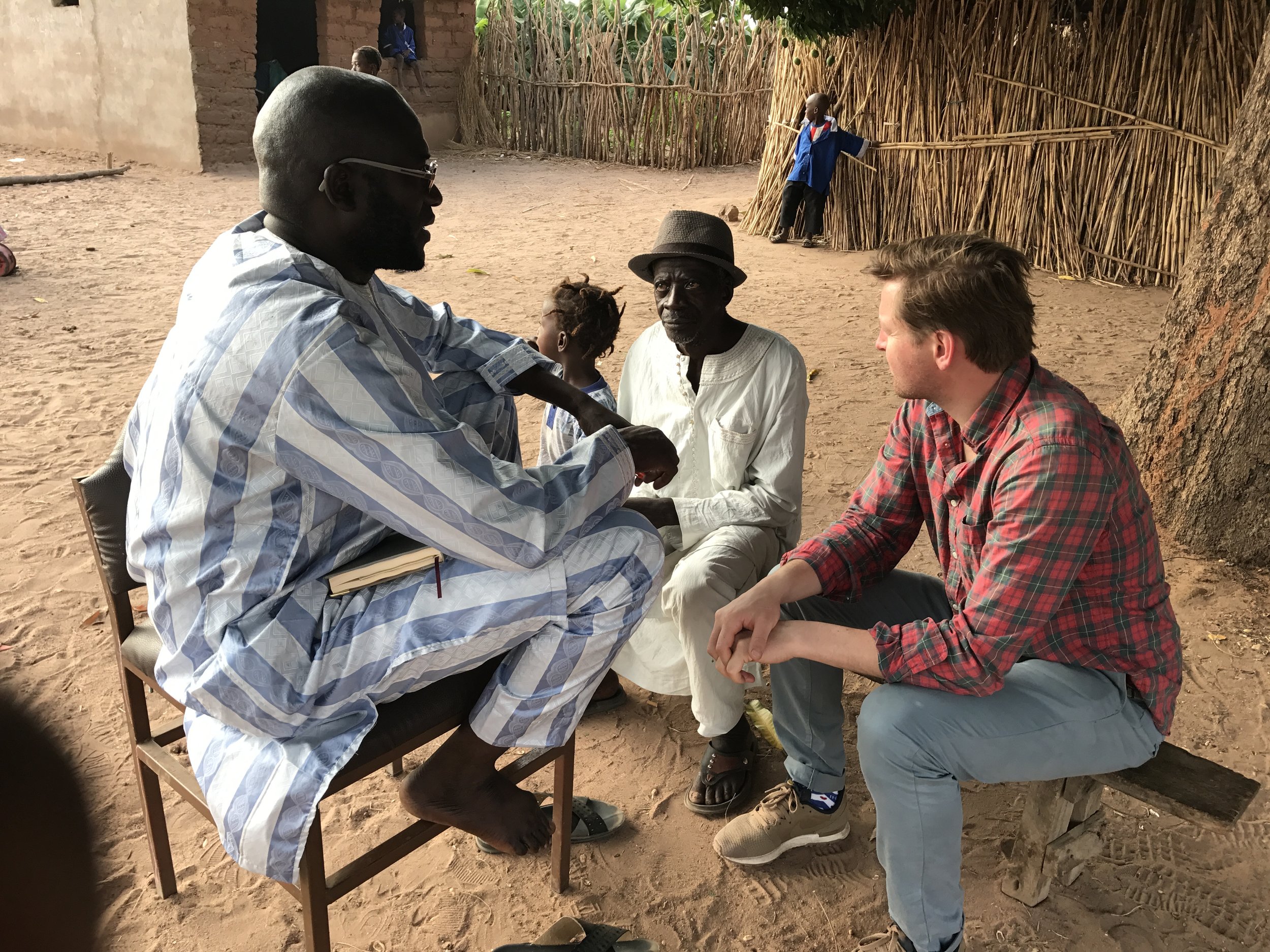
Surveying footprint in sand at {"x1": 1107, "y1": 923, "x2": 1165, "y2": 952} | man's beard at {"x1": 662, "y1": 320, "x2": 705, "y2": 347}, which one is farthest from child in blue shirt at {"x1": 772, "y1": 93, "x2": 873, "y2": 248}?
footprint in sand at {"x1": 1107, "y1": 923, "x2": 1165, "y2": 952}

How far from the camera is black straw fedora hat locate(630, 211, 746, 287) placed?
2941mm

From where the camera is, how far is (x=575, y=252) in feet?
31.0

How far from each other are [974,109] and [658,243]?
7.23 metres

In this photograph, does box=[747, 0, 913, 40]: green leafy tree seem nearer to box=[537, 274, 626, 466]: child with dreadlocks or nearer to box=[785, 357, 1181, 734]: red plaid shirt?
box=[537, 274, 626, 466]: child with dreadlocks

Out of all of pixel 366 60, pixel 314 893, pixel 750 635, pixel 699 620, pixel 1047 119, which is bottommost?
pixel 314 893

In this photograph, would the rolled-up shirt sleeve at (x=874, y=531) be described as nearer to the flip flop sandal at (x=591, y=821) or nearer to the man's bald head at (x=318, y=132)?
the flip flop sandal at (x=591, y=821)

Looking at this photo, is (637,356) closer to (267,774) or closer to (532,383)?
(532,383)

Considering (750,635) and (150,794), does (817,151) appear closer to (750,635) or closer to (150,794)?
(750,635)

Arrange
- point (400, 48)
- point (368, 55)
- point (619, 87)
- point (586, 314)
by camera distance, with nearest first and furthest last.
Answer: point (586, 314) < point (368, 55) < point (400, 48) < point (619, 87)

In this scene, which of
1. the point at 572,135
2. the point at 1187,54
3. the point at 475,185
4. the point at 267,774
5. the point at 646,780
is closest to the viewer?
the point at 267,774

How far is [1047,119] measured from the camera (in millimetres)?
8688

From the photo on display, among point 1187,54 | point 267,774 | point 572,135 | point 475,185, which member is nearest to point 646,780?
point 267,774

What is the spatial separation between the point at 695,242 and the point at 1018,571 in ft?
4.81

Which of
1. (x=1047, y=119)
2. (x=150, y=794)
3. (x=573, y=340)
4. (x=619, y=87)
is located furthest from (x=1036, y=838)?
(x=619, y=87)
